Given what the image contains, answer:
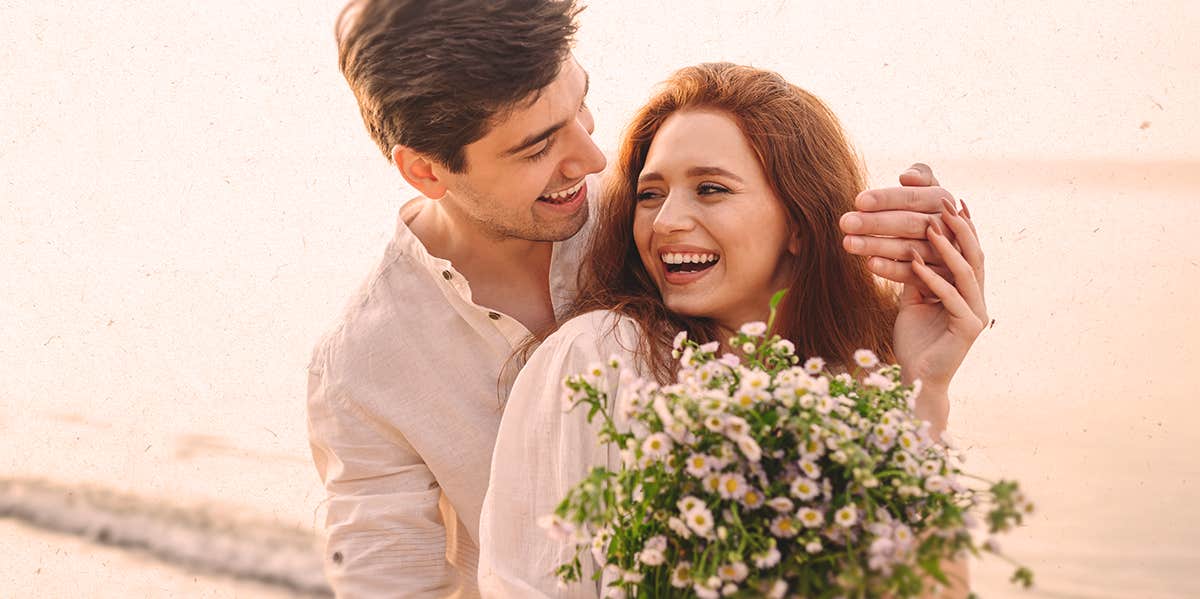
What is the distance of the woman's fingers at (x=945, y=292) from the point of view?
78.7 inches

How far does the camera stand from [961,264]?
201 cm

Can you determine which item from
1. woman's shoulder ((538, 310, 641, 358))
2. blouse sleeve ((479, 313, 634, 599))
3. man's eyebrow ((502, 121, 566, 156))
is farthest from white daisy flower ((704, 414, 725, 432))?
man's eyebrow ((502, 121, 566, 156))

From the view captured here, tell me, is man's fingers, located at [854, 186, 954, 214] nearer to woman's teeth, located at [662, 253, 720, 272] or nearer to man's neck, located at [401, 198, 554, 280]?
woman's teeth, located at [662, 253, 720, 272]

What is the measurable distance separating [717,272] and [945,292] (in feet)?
1.25

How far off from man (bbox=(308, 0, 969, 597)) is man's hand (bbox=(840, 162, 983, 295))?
0.54 m

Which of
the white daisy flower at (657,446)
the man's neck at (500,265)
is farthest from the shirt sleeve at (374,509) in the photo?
the white daisy flower at (657,446)

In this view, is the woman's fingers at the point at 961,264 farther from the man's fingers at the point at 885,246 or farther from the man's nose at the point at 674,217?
the man's nose at the point at 674,217

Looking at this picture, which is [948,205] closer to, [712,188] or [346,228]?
[712,188]

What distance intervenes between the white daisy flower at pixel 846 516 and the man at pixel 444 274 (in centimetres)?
119

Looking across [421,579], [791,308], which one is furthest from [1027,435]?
[421,579]

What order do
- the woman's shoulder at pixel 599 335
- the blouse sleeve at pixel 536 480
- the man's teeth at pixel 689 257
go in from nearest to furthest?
the blouse sleeve at pixel 536 480 → the woman's shoulder at pixel 599 335 → the man's teeth at pixel 689 257

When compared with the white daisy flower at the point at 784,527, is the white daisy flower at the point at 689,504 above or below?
below

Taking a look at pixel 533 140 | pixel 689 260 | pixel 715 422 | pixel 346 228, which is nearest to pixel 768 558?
pixel 715 422

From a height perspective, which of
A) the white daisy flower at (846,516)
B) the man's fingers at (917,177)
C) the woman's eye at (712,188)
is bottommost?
the white daisy flower at (846,516)
